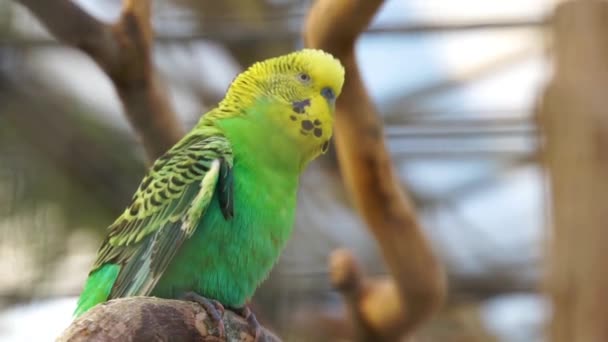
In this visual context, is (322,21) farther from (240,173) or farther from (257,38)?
(257,38)

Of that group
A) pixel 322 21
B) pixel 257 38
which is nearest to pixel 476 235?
pixel 257 38

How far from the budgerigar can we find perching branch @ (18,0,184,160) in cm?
49

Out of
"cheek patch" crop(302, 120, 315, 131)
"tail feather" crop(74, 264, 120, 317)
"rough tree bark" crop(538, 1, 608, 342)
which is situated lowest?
"rough tree bark" crop(538, 1, 608, 342)

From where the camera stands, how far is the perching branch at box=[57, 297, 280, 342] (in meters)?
1.81

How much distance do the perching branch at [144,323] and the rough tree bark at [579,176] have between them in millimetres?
2024

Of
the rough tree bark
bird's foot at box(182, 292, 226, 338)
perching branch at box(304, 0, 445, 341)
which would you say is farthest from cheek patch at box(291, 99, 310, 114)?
the rough tree bark

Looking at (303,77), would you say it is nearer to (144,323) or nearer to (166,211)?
(166,211)

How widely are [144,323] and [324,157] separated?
3.15 metres

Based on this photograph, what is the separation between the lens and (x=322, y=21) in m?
2.84

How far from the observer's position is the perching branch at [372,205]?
2859mm

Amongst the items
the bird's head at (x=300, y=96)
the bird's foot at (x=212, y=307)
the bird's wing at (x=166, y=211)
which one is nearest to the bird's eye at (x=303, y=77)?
the bird's head at (x=300, y=96)

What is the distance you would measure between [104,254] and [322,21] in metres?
0.92

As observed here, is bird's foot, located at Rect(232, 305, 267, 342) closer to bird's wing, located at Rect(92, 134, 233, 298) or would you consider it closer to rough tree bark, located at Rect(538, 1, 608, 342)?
bird's wing, located at Rect(92, 134, 233, 298)

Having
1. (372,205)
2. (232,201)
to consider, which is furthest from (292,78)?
(372,205)
